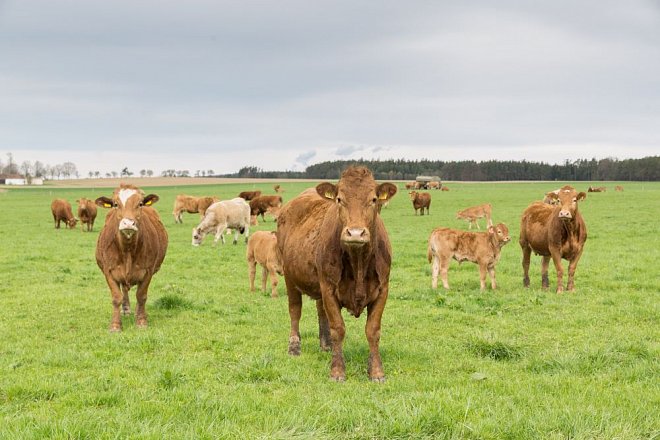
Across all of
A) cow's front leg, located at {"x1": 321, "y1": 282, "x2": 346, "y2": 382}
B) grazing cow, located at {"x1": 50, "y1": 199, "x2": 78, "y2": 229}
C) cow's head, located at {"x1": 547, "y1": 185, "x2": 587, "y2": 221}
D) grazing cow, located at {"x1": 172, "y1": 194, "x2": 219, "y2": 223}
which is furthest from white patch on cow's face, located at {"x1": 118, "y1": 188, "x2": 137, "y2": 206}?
grazing cow, located at {"x1": 172, "y1": 194, "x2": 219, "y2": 223}

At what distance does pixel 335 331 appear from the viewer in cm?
652

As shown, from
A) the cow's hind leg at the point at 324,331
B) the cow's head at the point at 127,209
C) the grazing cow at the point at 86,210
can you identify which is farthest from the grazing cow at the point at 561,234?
the grazing cow at the point at 86,210

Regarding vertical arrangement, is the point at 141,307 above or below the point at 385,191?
below

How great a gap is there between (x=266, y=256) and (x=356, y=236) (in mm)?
6797

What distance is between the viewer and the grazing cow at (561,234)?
1215 centimetres

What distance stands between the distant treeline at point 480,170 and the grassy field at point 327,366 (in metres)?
136

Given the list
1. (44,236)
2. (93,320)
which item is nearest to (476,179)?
(44,236)

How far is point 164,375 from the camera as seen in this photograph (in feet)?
20.1

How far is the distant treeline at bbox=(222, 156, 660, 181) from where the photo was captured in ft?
493

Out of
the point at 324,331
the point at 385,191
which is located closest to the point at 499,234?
the point at 324,331

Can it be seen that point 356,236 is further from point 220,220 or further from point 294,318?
point 220,220

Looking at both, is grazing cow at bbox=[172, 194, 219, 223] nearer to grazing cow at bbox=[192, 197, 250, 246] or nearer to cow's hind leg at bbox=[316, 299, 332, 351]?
grazing cow at bbox=[192, 197, 250, 246]

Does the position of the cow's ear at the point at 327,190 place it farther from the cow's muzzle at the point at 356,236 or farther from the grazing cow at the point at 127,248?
the grazing cow at the point at 127,248

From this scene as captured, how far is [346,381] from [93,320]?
219 inches
